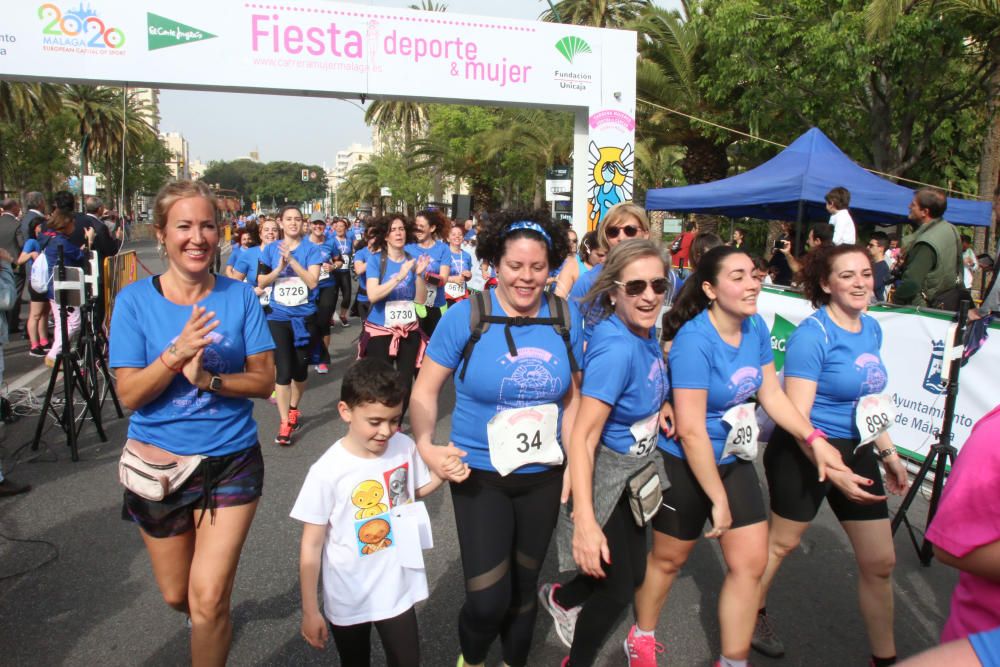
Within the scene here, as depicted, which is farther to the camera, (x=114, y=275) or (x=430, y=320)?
(x=114, y=275)

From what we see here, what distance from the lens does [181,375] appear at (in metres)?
2.49

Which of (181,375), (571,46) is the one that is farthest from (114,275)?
(571,46)

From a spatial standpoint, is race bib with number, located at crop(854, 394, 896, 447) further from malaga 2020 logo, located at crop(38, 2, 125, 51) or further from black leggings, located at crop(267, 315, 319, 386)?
malaga 2020 logo, located at crop(38, 2, 125, 51)

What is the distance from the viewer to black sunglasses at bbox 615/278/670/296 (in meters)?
2.72

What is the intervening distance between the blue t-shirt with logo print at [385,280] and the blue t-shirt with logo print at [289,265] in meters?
0.61

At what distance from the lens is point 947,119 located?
59.4 ft

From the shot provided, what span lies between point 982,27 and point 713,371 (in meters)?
14.9

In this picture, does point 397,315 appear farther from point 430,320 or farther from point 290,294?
point 430,320

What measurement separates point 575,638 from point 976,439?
1.80 m

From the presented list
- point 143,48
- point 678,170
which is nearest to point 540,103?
point 143,48

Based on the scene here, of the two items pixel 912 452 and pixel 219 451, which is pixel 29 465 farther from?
pixel 912 452

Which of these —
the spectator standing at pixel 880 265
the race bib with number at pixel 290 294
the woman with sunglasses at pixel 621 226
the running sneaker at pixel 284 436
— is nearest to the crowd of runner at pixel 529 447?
the woman with sunglasses at pixel 621 226

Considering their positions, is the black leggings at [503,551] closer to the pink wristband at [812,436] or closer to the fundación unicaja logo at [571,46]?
the pink wristband at [812,436]

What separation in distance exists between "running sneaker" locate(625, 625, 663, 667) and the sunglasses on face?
1388 mm
